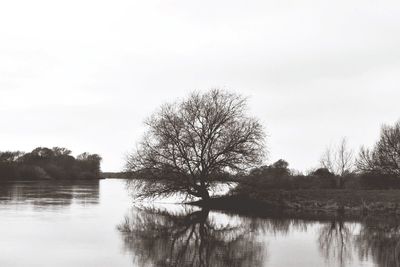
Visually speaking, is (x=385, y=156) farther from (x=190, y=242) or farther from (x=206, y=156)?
(x=190, y=242)

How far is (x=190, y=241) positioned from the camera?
1942 centimetres

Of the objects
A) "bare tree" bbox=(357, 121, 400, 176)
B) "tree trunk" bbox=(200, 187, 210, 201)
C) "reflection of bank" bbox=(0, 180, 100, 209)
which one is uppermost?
"bare tree" bbox=(357, 121, 400, 176)

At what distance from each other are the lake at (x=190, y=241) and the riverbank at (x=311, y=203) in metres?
4.50

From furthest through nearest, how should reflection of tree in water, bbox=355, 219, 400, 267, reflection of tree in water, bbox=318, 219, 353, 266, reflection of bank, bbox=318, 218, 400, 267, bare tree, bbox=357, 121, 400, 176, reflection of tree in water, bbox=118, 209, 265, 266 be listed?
bare tree, bbox=357, 121, 400, 176 → reflection of tree in water, bbox=318, 219, 353, 266 → reflection of bank, bbox=318, 218, 400, 267 → reflection of tree in water, bbox=355, 219, 400, 267 → reflection of tree in water, bbox=118, 209, 265, 266

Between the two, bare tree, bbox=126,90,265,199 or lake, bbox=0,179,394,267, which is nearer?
lake, bbox=0,179,394,267

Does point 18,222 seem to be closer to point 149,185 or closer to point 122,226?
point 122,226

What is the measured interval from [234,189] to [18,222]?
19624mm

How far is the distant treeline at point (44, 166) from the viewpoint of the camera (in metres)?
113

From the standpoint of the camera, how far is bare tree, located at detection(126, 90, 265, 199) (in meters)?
38.6

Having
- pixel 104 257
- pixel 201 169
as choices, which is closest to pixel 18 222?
pixel 104 257

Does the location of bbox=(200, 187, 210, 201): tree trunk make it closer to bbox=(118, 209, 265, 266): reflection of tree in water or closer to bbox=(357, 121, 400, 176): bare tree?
bbox=(118, 209, 265, 266): reflection of tree in water

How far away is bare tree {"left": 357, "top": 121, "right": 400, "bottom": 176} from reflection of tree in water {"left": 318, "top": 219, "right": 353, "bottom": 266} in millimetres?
33269

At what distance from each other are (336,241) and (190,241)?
5985 millimetres

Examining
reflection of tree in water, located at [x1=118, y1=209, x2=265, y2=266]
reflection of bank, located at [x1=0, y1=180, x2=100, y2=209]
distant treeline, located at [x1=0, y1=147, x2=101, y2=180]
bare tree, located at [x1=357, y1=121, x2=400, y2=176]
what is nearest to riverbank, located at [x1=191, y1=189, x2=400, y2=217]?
reflection of tree in water, located at [x1=118, y1=209, x2=265, y2=266]
